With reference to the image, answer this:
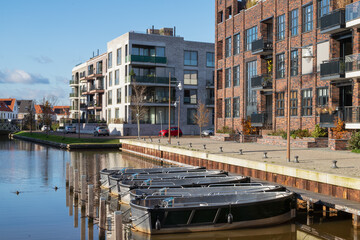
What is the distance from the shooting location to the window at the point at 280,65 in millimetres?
37594

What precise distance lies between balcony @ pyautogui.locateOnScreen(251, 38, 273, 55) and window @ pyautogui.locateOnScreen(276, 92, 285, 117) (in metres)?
4.34

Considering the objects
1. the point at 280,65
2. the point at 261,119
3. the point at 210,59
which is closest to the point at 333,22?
the point at 280,65

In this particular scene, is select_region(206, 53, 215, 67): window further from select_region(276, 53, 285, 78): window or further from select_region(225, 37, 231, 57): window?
select_region(276, 53, 285, 78): window

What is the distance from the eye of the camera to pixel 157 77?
218 feet

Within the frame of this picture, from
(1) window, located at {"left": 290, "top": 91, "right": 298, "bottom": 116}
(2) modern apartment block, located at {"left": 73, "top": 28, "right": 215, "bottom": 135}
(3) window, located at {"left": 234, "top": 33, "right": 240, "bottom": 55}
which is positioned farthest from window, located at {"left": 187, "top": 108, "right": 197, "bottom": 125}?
(1) window, located at {"left": 290, "top": 91, "right": 298, "bottom": 116}

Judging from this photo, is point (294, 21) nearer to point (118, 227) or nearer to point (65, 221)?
point (65, 221)

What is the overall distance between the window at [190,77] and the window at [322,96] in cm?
3954

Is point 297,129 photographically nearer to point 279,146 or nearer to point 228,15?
point 279,146

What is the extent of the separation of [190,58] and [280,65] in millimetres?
34458

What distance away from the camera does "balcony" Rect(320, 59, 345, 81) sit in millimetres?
29297

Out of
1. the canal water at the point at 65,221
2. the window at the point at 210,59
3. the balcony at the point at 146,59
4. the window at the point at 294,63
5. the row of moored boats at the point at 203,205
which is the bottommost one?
the canal water at the point at 65,221

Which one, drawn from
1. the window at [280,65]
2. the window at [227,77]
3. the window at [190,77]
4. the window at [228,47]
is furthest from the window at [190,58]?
the window at [280,65]

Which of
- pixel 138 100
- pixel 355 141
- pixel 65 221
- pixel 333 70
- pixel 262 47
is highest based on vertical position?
pixel 262 47

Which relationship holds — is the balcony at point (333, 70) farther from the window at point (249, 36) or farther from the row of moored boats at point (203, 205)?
the row of moored boats at point (203, 205)
